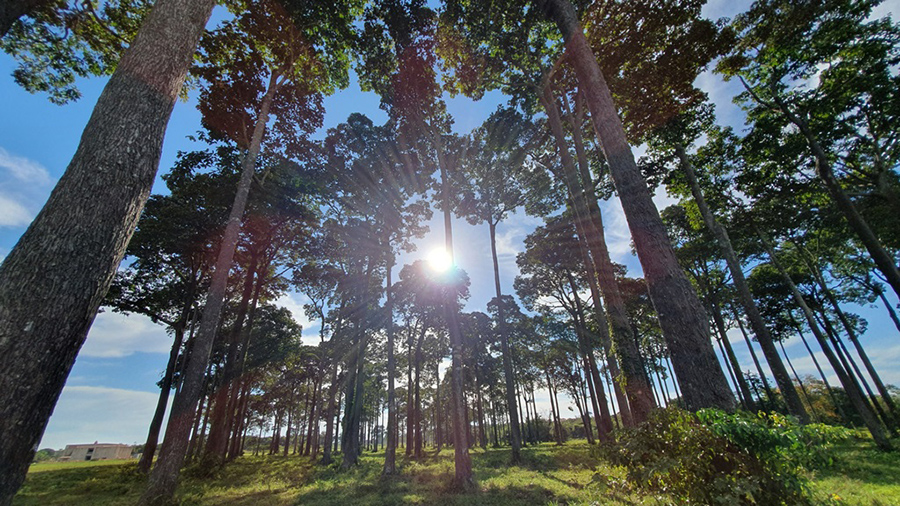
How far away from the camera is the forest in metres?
2.78

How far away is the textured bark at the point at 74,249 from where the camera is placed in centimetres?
215

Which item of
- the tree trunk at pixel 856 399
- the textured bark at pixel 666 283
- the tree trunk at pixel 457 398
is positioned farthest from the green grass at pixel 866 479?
the tree trunk at pixel 457 398

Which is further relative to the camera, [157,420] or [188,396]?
[157,420]

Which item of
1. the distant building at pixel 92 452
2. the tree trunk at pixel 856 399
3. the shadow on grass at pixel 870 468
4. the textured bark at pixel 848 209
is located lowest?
the distant building at pixel 92 452

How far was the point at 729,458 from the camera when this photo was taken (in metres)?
2.74

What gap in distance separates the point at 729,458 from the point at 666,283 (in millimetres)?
2326

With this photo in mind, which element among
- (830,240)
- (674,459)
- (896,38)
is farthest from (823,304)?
(674,459)

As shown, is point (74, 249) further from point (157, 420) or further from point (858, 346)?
point (858, 346)

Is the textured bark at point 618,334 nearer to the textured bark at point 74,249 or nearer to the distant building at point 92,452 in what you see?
the textured bark at point 74,249

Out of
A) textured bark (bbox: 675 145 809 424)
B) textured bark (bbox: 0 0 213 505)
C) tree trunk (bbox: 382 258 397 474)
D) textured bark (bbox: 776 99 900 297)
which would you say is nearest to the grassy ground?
tree trunk (bbox: 382 258 397 474)

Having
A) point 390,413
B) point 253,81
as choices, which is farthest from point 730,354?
point 253,81

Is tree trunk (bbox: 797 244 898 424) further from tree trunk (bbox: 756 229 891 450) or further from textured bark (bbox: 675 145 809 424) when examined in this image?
textured bark (bbox: 675 145 809 424)

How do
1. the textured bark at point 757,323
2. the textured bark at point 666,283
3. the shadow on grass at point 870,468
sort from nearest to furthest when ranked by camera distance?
the textured bark at point 666,283, the shadow on grass at point 870,468, the textured bark at point 757,323

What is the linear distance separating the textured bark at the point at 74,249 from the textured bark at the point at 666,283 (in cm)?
628
